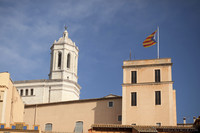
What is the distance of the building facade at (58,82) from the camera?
76562mm

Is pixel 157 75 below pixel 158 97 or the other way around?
the other way around

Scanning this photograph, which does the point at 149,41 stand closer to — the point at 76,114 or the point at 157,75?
the point at 157,75

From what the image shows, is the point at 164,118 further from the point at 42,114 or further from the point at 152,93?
the point at 42,114

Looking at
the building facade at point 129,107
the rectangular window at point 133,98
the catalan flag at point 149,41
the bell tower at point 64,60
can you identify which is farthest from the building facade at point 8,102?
the bell tower at point 64,60

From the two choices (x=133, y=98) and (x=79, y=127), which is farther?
(x=79, y=127)

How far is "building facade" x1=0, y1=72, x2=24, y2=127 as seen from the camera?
47.7 m

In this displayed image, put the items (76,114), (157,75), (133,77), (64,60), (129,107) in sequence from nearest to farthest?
(129,107)
(157,75)
(133,77)
(76,114)
(64,60)

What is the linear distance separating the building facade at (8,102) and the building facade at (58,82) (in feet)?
73.4

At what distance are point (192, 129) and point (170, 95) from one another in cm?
974

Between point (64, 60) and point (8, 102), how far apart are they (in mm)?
31260

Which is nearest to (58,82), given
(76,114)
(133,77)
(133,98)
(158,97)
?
(76,114)

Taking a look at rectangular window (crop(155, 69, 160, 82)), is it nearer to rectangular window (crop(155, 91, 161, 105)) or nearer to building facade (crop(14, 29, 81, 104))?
rectangular window (crop(155, 91, 161, 105))

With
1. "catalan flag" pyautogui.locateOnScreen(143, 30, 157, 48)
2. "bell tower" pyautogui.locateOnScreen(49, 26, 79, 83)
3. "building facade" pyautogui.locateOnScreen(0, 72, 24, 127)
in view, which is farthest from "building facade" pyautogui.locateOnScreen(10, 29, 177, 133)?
"bell tower" pyautogui.locateOnScreen(49, 26, 79, 83)

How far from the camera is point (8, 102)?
4956 centimetres
